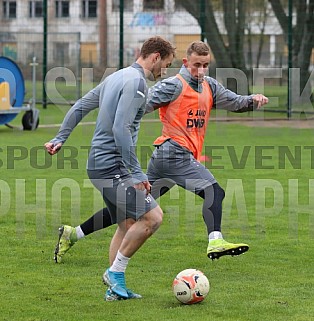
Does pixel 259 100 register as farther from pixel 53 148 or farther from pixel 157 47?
pixel 53 148

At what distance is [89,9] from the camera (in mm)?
35812

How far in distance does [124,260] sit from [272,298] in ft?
3.72

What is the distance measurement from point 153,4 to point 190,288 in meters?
25.6

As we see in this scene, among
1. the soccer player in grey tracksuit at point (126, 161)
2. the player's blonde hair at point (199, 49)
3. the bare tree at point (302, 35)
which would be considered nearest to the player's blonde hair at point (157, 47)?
the soccer player in grey tracksuit at point (126, 161)

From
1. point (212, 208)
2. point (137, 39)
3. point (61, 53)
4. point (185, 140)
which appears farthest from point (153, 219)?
point (61, 53)

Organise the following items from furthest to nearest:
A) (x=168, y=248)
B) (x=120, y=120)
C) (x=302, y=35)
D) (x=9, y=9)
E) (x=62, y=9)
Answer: (x=9, y=9) → (x=62, y=9) → (x=302, y=35) → (x=168, y=248) → (x=120, y=120)

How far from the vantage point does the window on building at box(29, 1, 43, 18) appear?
3242cm

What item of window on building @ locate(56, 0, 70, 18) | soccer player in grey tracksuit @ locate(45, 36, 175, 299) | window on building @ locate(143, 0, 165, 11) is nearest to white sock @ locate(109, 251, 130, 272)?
soccer player in grey tracksuit @ locate(45, 36, 175, 299)

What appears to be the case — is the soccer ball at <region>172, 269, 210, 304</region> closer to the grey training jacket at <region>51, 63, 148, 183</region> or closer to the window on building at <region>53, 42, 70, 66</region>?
the grey training jacket at <region>51, 63, 148, 183</region>

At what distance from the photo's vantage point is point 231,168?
14.6 meters

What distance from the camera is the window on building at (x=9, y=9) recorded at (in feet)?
127

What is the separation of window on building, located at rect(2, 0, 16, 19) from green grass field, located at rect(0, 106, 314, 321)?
23772 millimetres

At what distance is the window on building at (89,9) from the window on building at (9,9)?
11.5ft

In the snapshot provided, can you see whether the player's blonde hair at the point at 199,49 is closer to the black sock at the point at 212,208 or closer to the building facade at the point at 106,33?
the black sock at the point at 212,208
